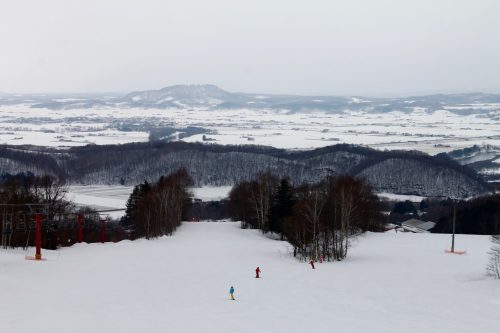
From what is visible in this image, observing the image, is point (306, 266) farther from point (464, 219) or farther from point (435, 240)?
point (464, 219)

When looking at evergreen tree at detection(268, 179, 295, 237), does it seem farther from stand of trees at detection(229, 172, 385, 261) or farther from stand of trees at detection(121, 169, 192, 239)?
stand of trees at detection(121, 169, 192, 239)

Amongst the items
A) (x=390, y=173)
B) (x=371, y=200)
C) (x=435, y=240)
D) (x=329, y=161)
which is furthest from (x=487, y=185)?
(x=435, y=240)

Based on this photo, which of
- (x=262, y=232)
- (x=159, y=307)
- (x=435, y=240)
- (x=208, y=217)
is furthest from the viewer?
(x=208, y=217)

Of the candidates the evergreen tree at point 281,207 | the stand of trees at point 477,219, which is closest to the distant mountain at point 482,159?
the stand of trees at point 477,219

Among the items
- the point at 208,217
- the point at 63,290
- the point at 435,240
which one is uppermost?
the point at 63,290

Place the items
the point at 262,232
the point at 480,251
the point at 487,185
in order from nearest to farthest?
1. the point at 480,251
2. the point at 262,232
3. the point at 487,185

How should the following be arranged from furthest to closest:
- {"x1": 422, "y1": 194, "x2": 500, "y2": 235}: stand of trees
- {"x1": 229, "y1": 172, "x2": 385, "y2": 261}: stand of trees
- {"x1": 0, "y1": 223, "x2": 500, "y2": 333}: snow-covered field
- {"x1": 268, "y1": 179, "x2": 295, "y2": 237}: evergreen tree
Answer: {"x1": 422, "y1": 194, "x2": 500, "y2": 235}: stand of trees → {"x1": 268, "y1": 179, "x2": 295, "y2": 237}: evergreen tree → {"x1": 229, "y1": 172, "x2": 385, "y2": 261}: stand of trees → {"x1": 0, "y1": 223, "x2": 500, "y2": 333}: snow-covered field

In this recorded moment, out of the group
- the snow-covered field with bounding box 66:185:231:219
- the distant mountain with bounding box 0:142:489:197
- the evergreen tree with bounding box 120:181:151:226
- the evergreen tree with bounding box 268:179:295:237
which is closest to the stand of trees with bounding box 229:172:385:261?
the evergreen tree with bounding box 268:179:295:237

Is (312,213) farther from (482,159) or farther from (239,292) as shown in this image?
(482,159)
